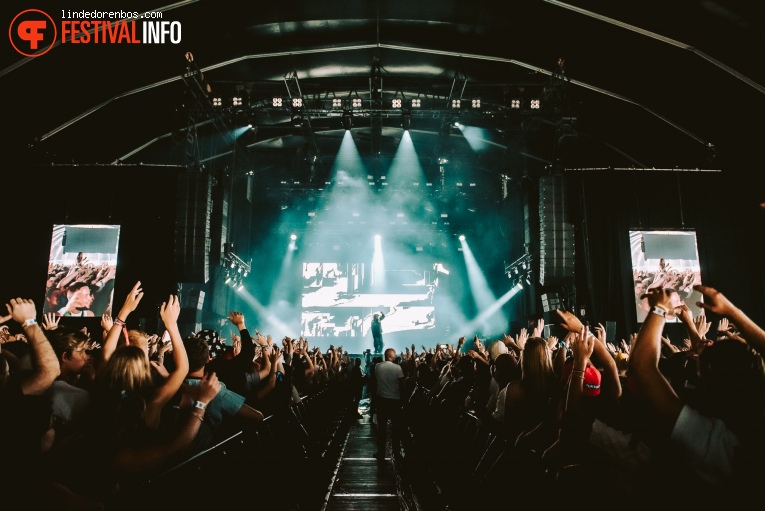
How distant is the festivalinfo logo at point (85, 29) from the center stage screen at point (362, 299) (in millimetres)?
11021

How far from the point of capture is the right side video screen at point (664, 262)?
550 inches

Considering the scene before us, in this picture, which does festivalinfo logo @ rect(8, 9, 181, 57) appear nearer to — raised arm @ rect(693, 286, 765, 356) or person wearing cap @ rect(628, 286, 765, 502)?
raised arm @ rect(693, 286, 765, 356)

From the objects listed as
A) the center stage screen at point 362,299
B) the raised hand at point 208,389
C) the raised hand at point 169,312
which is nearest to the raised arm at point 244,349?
the raised hand at point 169,312

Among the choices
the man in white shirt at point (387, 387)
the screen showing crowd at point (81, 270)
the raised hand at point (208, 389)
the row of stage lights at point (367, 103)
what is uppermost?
the row of stage lights at point (367, 103)

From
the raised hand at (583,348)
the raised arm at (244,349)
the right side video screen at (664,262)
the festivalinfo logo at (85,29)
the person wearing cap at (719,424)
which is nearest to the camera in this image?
the person wearing cap at (719,424)

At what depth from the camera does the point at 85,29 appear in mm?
10891

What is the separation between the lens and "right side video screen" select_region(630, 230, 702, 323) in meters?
14.0

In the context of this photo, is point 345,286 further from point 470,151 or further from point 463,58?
point 463,58

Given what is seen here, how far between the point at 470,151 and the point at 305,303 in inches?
346

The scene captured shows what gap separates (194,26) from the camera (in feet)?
39.7

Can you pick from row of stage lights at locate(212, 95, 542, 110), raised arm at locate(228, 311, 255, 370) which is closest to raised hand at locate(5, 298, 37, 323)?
raised arm at locate(228, 311, 255, 370)

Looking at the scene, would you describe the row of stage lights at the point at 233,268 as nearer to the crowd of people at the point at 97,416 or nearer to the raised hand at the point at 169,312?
→ the crowd of people at the point at 97,416

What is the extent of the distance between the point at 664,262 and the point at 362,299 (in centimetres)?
1072

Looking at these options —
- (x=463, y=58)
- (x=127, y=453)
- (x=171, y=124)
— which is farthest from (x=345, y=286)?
(x=127, y=453)
